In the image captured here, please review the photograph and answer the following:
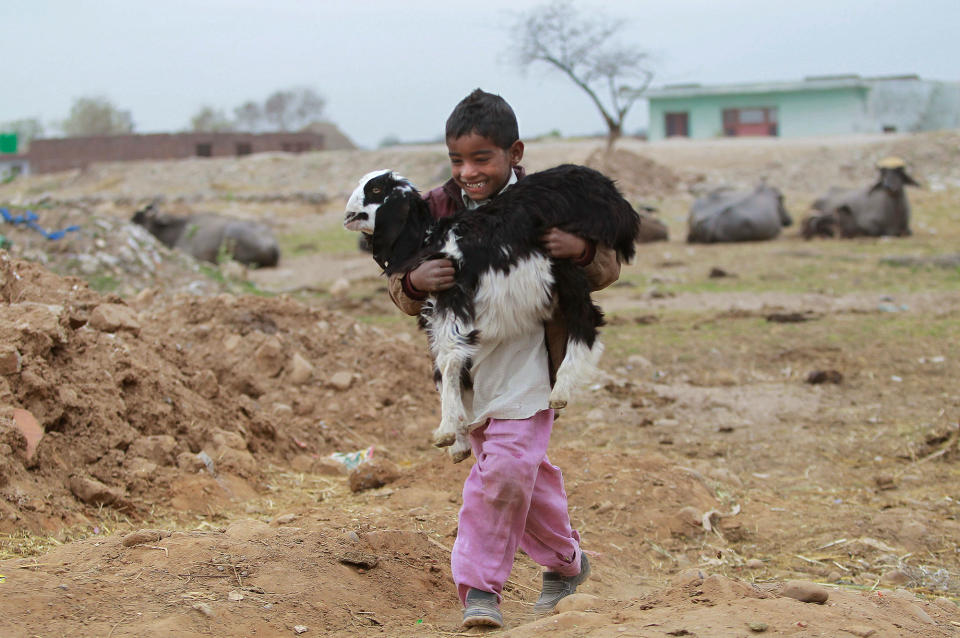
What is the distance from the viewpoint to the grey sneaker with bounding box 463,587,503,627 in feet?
10.2

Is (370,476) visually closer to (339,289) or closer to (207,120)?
(339,289)

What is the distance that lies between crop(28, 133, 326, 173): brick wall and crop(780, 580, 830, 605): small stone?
39294 millimetres

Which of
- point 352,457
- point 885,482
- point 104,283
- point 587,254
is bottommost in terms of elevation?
point 885,482

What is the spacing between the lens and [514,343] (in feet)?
10.7

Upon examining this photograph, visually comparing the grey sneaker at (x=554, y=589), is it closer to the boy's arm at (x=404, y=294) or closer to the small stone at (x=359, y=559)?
the small stone at (x=359, y=559)

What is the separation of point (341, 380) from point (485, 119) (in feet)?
12.6

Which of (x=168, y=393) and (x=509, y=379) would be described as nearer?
(x=509, y=379)

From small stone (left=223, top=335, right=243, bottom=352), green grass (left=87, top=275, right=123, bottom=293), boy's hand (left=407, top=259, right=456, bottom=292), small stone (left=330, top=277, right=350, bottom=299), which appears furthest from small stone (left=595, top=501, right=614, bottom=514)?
small stone (left=330, top=277, right=350, bottom=299)

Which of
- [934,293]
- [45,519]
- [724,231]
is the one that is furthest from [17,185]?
[45,519]

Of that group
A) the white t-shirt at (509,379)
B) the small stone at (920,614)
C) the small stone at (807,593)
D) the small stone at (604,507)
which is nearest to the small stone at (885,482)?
the small stone at (604,507)

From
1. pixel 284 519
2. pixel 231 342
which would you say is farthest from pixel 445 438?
pixel 231 342

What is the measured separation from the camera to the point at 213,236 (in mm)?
14859

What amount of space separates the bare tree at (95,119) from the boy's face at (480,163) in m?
69.1

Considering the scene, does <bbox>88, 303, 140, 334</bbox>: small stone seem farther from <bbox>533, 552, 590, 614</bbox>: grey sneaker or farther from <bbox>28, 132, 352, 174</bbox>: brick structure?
<bbox>28, 132, 352, 174</bbox>: brick structure
